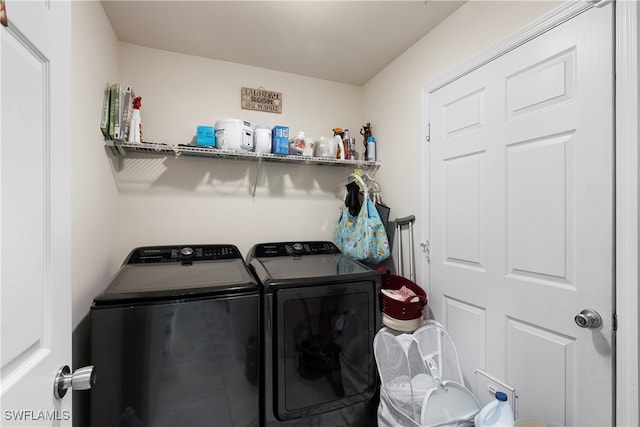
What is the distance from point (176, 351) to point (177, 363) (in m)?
0.05

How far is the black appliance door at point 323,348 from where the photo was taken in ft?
4.72

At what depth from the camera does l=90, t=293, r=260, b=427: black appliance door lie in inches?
45.2

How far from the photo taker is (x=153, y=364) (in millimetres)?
1201

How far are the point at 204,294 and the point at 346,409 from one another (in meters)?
1.02

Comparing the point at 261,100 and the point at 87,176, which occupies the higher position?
the point at 261,100

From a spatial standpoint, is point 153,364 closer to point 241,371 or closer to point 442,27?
point 241,371

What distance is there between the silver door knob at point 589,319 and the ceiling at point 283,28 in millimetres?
1686

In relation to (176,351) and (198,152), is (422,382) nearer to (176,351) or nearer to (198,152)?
(176,351)

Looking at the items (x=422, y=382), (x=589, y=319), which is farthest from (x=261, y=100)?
(x=589, y=319)

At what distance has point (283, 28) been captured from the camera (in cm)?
183

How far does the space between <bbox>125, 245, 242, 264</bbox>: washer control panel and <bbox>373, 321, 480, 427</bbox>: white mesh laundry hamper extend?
118 cm

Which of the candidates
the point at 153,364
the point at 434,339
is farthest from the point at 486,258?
the point at 153,364

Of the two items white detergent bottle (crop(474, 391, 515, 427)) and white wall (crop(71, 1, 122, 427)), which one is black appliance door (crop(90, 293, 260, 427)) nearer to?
white wall (crop(71, 1, 122, 427))

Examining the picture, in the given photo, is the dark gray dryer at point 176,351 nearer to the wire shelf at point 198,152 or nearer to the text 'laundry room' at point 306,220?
the text 'laundry room' at point 306,220
